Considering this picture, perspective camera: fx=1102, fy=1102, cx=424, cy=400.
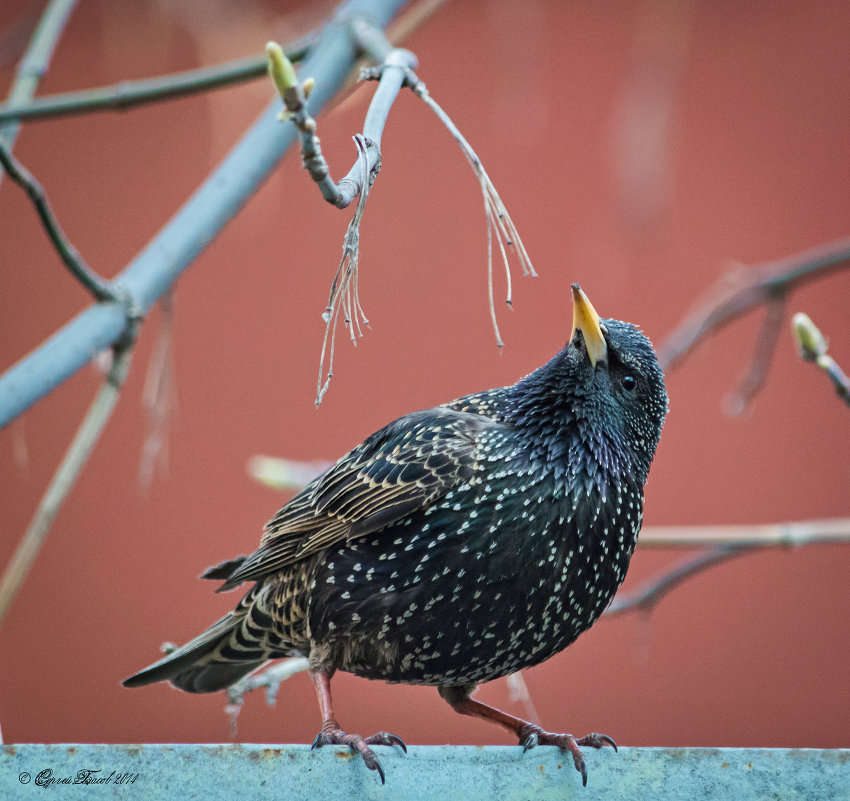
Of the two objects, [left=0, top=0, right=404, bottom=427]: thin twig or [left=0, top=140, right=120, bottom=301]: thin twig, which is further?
[left=0, top=0, right=404, bottom=427]: thin twig

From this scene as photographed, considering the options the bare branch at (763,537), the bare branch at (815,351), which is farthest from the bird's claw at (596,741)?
the bare branch at (815,351)

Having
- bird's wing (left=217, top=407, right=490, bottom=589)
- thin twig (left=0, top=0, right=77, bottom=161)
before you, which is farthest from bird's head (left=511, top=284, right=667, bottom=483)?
thin twig (left=0, top=0, right=77, bottom=161)

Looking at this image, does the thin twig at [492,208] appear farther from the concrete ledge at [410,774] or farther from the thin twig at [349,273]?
the concrete ledge at [410,774]

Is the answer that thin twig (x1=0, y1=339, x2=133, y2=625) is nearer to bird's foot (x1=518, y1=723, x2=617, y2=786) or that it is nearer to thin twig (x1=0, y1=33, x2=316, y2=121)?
thin twig (x1=0, y1=33, x2=316, y2=121)

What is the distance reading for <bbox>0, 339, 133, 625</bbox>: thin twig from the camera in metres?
1.89

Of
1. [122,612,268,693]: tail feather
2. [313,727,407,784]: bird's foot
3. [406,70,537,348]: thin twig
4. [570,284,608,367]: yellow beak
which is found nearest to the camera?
[406,70,537,348]: thin twig

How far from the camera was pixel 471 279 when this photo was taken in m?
4.40

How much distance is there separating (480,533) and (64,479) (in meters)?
0.75

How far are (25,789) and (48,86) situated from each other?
3.60m

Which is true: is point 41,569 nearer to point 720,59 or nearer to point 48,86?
point 48,86

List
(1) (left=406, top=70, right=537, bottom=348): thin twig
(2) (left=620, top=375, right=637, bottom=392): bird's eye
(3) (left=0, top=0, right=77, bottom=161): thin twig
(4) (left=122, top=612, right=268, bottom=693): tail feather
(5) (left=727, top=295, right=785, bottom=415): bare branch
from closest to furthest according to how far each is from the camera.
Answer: (1) (left=406, top=70, right=537, bottom=348): thin twig → (2) (left=620, top=375, right=637, bottom=392): bird's eye → (3) (left=0, top=0, right=77, bottom=161): thin twig → (4) (left=122, top=612, right=268, bottom=693): tail feather → (5) (left=727, top=295, right=785, bottom=415): bare branch

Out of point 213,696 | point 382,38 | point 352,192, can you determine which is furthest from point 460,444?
point 213,696

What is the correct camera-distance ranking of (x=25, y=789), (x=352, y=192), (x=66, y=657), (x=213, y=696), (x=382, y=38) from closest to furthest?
1. (x=352, y=192)
2. (x=25, y=789)
3. (x=382, y=38)
4. (x=213, y=696)
5. (x=66, y=657)

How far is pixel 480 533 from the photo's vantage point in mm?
1957
